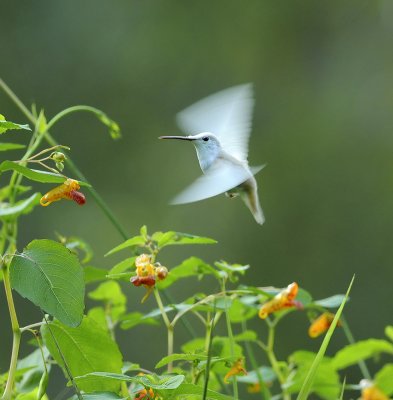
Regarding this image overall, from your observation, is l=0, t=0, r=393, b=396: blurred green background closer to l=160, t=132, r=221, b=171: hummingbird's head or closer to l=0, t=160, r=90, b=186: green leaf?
l=160, t=132, r=221, b=171: hummingbird's head

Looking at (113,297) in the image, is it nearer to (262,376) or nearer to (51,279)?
(262,376)

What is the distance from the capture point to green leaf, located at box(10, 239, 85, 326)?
131 cm

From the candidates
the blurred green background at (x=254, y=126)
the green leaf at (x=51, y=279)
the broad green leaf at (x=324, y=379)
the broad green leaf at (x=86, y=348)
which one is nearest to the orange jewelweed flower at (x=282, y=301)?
the broad green leaf at (x=324, y=379)

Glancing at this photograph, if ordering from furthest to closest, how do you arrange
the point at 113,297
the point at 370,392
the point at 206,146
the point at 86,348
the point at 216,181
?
the point at 113,297 → the point at 206,146 → the point at 216,181 → the point at 86,348 → the point at 370,392

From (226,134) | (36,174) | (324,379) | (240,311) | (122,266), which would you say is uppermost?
(36,174)

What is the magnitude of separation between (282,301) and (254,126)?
7591 mm

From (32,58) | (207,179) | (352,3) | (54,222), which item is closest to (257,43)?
(352,3)

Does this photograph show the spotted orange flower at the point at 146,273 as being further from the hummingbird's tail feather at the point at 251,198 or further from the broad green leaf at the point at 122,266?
the hummingbird's tail feather at the point at 251,198

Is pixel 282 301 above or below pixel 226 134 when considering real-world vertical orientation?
below

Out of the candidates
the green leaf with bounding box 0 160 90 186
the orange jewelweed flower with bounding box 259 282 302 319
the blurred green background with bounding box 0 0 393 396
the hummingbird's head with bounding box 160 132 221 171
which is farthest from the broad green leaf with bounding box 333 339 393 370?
the blurred green background with bounding box 0 0 393 396

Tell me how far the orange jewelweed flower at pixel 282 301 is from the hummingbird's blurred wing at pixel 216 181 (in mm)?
218

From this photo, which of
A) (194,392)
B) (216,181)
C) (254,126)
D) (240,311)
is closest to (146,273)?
(216,181)

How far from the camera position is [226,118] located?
6.52 feet

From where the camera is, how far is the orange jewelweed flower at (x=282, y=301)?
1.64 meters
